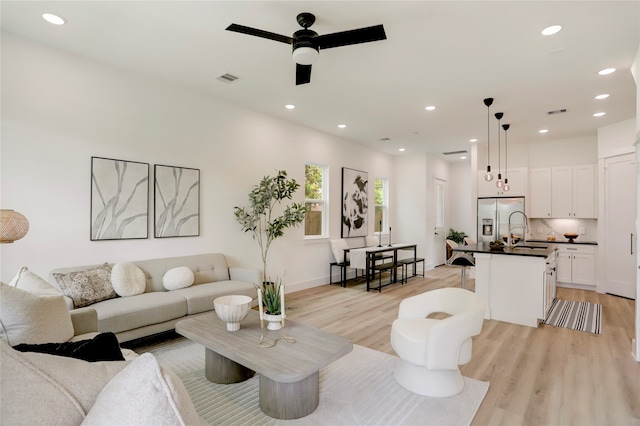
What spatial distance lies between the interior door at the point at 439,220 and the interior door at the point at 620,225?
3.64 meters

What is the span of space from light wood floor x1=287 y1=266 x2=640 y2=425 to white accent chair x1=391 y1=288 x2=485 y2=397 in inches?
12.3

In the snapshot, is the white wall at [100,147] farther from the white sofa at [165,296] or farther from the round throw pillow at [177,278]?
the round throw pillow at [177,278]

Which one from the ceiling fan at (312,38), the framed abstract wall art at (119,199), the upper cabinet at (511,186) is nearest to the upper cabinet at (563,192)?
the upper cabinet at (511,186)

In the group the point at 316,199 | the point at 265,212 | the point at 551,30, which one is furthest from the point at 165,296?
the point at 551,30

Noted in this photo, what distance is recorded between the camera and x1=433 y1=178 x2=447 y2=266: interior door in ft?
29.2

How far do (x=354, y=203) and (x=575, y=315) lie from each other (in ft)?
13.8

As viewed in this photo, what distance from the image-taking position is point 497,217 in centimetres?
722

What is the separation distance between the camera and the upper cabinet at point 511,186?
7066 mm

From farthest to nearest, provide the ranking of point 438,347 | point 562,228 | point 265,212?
1. point 562,228
2. point 265,212
3. point 438,347

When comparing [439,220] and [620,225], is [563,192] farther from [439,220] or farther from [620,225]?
[439,220]

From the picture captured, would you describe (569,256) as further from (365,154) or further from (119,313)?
(119,313)

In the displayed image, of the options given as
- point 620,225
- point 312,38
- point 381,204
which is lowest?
point 620,225

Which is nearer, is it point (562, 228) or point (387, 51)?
point (387, 51)

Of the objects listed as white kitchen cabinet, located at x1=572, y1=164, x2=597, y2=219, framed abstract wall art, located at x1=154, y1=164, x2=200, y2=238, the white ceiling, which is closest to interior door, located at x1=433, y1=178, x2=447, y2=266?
white kitchen cabinet, located at x1=572, y1=164, x2=597, y2=219
